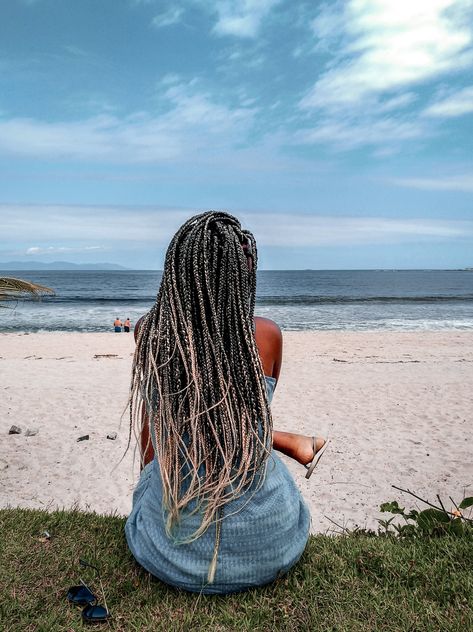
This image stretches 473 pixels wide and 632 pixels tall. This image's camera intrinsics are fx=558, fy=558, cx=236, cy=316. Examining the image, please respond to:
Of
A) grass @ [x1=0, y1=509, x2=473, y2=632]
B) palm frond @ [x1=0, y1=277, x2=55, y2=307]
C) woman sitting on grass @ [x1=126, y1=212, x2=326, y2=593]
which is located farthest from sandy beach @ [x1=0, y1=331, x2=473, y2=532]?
woman sitting on grass @ [x1=126, y1=212, x2=326, y2=593]

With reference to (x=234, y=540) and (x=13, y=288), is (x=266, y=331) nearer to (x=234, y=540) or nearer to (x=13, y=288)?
(x=234, y=540)

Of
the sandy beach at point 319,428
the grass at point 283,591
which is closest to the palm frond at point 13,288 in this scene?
the sandy beach at point 319,428

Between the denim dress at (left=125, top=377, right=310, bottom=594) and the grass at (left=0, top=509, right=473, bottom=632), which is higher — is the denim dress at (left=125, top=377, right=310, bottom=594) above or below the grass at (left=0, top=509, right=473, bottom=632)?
above

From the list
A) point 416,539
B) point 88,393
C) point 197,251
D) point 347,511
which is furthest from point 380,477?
point 88,393

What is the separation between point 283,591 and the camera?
2469 millimetres

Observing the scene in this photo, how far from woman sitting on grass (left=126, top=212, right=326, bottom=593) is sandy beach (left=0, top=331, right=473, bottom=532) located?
2310mm

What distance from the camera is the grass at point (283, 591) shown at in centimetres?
227

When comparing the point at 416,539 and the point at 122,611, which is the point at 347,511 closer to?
the point at 416,539

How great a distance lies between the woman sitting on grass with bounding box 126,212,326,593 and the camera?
2158 millimetres

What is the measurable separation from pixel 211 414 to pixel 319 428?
597 cm

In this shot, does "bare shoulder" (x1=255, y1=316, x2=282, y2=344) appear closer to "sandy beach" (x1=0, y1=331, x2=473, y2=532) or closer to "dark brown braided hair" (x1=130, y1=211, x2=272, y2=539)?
"dark brown braided hair" (x1=130, y1=211, x2=272, y2=539)

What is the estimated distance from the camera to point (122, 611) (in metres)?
2.36

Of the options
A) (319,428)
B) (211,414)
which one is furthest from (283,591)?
(319,428)

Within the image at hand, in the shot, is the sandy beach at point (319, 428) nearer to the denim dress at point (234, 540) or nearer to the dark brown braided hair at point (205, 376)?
the denim dress at point (234, 540)
